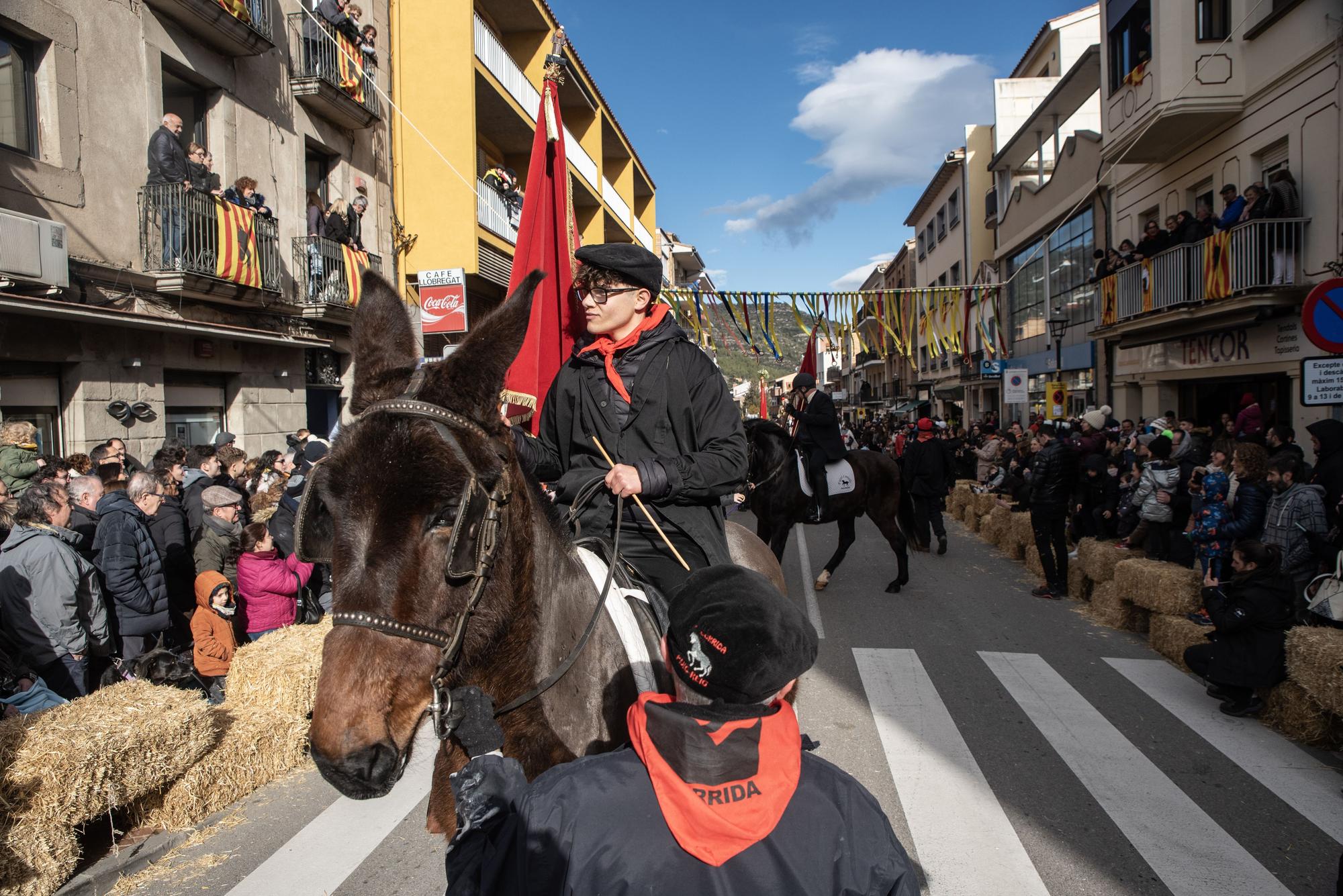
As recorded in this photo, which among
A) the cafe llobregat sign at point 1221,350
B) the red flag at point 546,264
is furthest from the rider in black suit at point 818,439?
the cafe llobregat sign at point 1221,350

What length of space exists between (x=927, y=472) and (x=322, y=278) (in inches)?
447

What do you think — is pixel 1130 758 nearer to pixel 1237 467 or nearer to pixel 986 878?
pixel 986 878

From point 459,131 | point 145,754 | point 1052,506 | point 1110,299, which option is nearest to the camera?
point 145,754

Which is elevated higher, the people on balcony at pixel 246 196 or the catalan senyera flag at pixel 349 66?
the catalan senyera flag at pixel 349 66

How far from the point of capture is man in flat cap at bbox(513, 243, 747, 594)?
271 cm

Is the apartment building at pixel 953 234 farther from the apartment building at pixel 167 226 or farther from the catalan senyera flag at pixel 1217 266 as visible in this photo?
the apartment building at pixel 167 226

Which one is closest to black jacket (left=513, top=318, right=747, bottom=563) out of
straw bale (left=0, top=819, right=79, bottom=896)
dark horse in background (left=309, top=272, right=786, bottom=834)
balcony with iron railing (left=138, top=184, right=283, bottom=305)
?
dark horse in background (left=309, top=272, right=786, bottom=834)

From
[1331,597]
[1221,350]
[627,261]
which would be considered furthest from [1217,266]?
[627,261]

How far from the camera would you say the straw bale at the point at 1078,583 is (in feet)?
31.0

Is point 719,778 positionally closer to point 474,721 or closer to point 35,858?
point 474,721

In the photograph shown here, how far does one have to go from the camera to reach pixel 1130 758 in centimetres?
505

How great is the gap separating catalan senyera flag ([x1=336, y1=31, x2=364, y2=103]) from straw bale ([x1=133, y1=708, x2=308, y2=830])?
1328 cm

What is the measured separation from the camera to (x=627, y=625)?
7.91 feet

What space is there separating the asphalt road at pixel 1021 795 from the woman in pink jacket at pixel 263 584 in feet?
5.45
